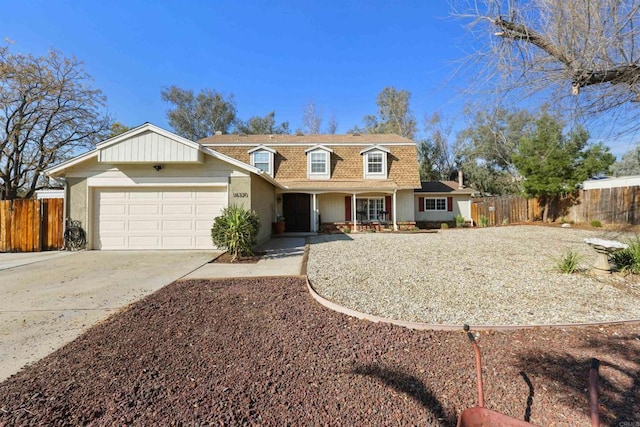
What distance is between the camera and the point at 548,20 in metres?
4.55

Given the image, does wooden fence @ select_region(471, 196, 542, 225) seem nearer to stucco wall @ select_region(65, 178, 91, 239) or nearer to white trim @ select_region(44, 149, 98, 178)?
white trim @ select_region(44, 149, 98, 178)

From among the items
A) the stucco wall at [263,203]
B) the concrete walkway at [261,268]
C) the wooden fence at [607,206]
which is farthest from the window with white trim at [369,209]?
the wooden fence at [607,206]

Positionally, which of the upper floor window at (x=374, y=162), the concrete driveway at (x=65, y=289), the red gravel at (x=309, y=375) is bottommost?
the red gravel at (x=309, y=375)

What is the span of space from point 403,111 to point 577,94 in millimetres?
28669

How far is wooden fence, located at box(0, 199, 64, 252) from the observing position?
381 inches

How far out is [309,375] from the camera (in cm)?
262

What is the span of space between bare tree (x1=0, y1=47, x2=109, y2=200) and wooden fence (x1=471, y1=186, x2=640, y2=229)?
25.5 m

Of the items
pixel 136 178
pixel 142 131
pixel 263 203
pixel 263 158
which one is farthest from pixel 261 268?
pixel 263 158

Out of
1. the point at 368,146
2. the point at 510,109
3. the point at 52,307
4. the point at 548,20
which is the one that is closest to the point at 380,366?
the point at 52,307

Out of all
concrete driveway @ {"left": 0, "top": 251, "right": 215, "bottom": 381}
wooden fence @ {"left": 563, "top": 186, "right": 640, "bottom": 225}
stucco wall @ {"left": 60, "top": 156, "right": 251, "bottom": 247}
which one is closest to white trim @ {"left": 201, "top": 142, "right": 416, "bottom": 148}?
stucco wall @ {"left": 60, "top": 156, "right": 251, "bottom": 247}

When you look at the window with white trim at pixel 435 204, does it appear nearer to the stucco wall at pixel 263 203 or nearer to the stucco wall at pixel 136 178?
the stucco wall at pixel 263 203

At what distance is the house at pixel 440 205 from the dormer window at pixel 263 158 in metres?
9.79

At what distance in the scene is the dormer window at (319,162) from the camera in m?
16.7

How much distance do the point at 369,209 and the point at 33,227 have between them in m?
14.5
